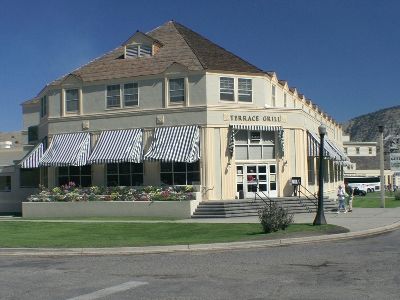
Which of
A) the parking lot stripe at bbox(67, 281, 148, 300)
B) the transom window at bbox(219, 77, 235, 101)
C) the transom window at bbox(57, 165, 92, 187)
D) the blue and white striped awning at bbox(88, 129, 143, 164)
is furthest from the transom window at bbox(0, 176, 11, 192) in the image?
the parking lot stripe at bbox(67, 281, 148, 300)

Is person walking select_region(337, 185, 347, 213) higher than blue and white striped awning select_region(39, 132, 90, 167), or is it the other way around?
blue and white striped awning select_region(39, 132, 90, 167)

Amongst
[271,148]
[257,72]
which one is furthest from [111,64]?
[271,148]

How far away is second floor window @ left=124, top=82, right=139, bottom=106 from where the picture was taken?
116 feet

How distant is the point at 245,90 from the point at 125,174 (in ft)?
30.3

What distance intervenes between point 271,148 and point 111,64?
12120 mm

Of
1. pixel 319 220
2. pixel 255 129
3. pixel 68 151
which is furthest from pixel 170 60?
pixel 319 220

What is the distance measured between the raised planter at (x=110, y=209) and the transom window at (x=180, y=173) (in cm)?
209

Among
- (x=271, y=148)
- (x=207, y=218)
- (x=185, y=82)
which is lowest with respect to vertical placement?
(x=207, y=218)

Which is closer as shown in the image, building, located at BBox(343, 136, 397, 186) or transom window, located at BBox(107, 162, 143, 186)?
transom window, located at BBox(107, 162, 143, 186)

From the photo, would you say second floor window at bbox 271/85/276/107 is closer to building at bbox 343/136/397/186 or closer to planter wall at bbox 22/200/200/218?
planter wall at bbox 22/200/200/218

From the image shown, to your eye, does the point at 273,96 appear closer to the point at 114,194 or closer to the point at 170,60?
the point at 170,60

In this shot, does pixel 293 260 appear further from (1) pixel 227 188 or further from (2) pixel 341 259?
(1) pixel 227 188

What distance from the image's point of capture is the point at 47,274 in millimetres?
12242

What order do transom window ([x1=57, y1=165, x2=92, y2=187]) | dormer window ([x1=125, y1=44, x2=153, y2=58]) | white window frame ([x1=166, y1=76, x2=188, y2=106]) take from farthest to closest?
dormer window ([x1=125, y1=44, x2=153, y2=58]) → transom window ([x1=57, y1=165, x2=92, y2=187]) → white window frame ([x1=166, y1=76, x2=188, y2=106])
